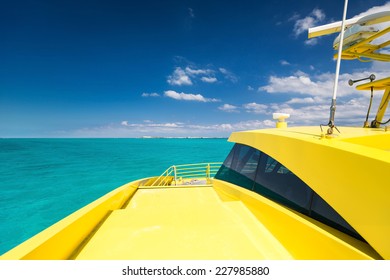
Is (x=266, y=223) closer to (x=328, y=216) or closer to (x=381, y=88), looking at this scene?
(x=328, y=216)

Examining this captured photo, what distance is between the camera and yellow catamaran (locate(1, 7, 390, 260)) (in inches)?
58.4

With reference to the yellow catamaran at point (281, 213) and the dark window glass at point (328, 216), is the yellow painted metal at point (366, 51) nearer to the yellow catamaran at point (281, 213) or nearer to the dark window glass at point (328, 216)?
the yellow catamaran at point (281, 213)

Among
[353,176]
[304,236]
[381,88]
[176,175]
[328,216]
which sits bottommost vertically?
[176,175]

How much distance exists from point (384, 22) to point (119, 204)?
5335 mm

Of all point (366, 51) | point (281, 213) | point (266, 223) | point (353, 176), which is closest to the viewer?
point (353, 176)

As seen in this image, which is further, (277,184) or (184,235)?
(277,184)

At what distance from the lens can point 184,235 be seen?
2420 mm

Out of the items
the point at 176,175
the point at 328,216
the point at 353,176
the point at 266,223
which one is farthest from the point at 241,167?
the point at 176,175

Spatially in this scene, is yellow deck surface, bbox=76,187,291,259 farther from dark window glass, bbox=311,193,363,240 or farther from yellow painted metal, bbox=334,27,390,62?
yellow painted metal, bbox=334,27,390,62

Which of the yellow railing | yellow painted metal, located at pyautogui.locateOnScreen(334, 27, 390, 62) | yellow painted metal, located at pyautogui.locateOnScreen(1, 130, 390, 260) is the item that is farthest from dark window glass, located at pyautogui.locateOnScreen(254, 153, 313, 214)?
the yellow railing

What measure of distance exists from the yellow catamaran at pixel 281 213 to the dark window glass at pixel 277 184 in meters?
0.01

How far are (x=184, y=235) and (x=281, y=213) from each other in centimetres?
119

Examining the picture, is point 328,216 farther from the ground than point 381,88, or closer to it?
closer to it
